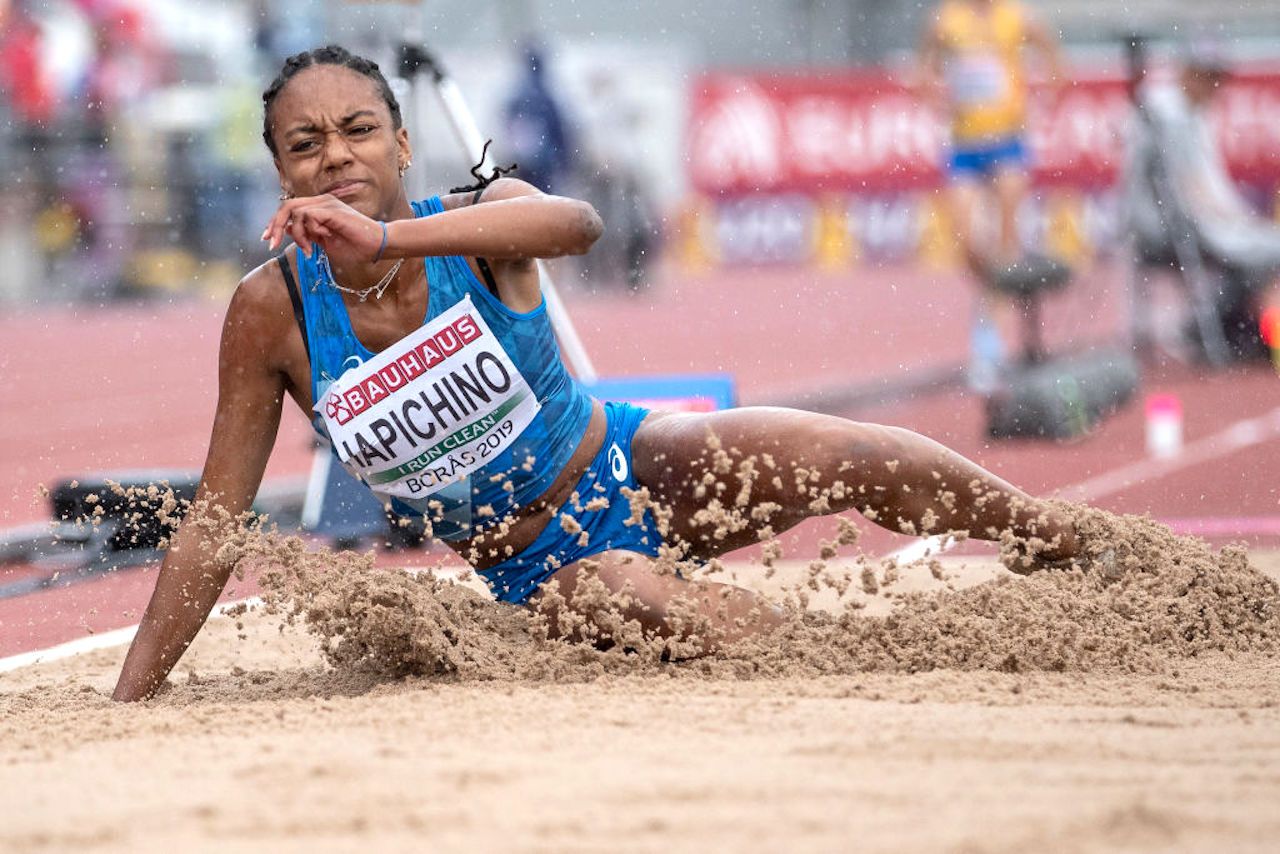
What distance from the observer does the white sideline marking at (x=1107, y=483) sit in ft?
15.1

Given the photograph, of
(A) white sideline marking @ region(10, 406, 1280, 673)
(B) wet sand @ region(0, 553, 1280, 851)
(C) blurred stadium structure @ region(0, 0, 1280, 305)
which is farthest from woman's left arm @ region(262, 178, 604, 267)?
(C) blurred stadium structure @ region(0, 0, 1280, 305)

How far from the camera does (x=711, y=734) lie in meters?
2.96

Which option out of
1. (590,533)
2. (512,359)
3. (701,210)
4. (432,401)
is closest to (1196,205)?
(590,533)

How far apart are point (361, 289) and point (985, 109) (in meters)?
8.19

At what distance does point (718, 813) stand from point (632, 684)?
100 centimetres

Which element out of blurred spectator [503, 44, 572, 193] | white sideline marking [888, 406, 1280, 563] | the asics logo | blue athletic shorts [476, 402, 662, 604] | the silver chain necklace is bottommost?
white sideline marking [888, 406, 1280, 563]

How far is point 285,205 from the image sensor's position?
3.15 meters

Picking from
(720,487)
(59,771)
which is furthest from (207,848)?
(720,487)

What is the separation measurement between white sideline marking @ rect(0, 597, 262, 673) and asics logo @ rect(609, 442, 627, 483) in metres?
1.14

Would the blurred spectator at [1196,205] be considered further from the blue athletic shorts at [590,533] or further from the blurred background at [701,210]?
the blue athletic shorts at [590,533]

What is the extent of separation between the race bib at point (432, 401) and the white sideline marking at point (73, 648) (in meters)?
0.96

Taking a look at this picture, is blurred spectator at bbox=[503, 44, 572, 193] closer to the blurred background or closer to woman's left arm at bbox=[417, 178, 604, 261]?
the blurred background

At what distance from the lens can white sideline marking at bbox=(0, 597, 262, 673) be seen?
449 centimetres

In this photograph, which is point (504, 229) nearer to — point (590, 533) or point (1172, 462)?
point (590, 533)
